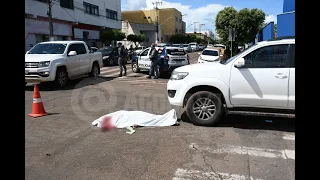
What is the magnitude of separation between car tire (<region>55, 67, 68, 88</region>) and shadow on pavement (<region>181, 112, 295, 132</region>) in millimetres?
6694

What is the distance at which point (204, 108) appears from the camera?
20.8ft

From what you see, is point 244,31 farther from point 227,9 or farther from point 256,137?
point 256,137

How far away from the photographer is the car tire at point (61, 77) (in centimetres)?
1191

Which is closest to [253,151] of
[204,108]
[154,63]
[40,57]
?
[204,108]

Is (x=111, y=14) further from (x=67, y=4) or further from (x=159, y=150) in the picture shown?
(x=159, y=150)

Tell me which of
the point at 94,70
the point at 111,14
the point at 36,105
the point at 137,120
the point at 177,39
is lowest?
the point at 137,120

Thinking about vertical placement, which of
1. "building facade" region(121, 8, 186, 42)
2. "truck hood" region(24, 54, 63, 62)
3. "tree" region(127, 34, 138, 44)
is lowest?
"truck hood" region(24, 54, 63, 62)

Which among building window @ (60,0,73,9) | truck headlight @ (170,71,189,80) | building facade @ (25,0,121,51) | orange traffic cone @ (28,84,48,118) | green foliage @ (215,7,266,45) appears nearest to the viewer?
truck headlight @ (170,71,189,80)

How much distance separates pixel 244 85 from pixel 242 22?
29.3 meters

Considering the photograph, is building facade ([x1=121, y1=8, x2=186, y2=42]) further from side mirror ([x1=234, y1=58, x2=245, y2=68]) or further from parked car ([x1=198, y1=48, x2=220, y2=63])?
side mirror ([x1=234, y1=58, x2=245, y2=68])

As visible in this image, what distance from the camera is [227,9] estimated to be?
36156 mm

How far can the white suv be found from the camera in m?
5.81

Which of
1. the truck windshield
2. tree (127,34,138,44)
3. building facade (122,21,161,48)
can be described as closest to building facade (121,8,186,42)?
building facade (122,21,161,48)
